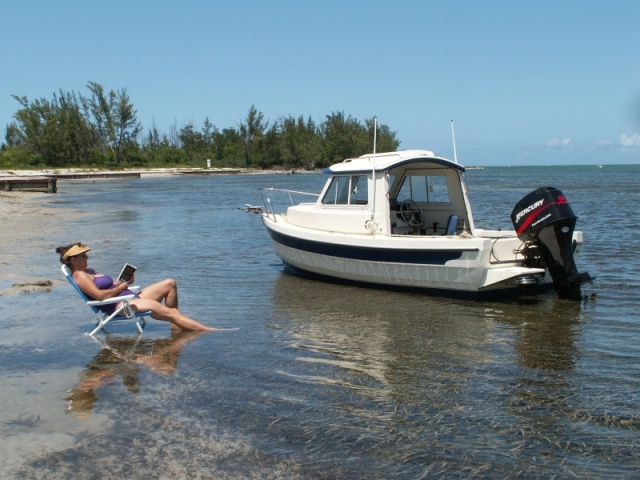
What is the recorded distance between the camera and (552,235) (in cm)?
1016

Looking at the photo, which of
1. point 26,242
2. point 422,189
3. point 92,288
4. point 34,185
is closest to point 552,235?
point 422,189

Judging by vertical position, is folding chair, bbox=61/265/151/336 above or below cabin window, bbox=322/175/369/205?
below

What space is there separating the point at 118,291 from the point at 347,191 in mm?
5438

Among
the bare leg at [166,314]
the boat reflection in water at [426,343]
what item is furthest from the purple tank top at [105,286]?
the boat reflection in water at [426,343]

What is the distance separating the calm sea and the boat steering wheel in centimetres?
181

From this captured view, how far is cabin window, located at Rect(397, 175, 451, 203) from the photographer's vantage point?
1308 centimetres

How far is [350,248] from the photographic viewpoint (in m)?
11.8

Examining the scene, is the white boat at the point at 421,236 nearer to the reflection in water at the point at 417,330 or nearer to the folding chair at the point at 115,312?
the reflection in water at the point at 417,330

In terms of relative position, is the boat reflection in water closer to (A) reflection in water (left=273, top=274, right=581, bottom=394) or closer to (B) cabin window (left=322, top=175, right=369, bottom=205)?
(A) reflection in water (left=273, top=274, right=581, bottom=394)

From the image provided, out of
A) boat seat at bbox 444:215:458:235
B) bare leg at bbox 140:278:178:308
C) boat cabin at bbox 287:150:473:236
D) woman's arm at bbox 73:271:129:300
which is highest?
boat cabin at bbox 287:150:473:236

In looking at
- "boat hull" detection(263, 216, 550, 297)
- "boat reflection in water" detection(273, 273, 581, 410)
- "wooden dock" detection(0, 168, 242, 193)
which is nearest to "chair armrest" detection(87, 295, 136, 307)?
"boat reflection in water" detection(273, 273, 581, 410)

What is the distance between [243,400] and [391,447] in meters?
1.61

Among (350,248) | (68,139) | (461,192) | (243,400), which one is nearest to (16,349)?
(243,400)

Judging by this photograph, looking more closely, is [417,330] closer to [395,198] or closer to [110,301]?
→ [110,301]
